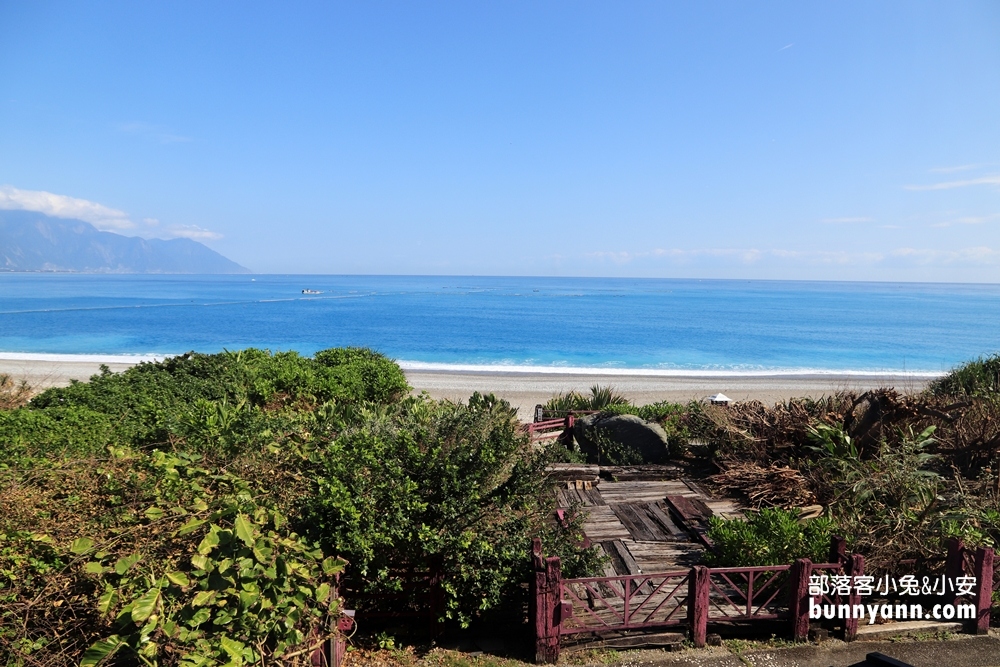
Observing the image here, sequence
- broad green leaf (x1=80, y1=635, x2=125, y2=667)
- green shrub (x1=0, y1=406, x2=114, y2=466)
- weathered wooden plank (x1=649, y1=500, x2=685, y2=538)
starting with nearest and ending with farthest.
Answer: broad green leaf (x1=80, y1=635, x2=125, y2=667), green shrub (x1=0, y1=406, x2=114, y2=466), weathered wooden plank (x1=649, y1=500, x2=685, y2=538)

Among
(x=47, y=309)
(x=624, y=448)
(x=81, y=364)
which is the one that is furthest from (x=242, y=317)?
(x=624, y=448)

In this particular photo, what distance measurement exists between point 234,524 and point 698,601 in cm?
558

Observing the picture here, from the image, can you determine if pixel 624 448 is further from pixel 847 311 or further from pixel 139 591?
pixel 847 311

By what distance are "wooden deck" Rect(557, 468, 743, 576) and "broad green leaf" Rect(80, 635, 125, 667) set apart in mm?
5521

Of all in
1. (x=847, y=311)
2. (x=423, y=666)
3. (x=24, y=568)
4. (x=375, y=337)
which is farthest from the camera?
(x=847, y=311)

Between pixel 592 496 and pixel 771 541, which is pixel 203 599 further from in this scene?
pixel 592 496

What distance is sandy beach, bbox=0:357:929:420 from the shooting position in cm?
3033

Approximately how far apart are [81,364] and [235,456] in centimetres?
4043

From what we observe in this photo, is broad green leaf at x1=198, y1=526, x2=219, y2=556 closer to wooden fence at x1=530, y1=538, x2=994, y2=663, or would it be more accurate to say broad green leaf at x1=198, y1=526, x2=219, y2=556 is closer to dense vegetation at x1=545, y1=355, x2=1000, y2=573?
wooden fence at x1=530, y1=538, x2=994, y2=663

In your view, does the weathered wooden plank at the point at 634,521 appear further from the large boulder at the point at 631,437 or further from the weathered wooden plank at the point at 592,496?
the large boulder at the point at 631,437

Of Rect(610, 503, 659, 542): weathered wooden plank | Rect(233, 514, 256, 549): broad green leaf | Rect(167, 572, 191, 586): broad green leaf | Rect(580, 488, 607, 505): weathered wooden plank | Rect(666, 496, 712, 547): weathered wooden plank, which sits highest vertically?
Rect(233, 514, 256, 549): broad green leaf

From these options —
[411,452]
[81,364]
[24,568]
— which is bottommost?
[81,364]

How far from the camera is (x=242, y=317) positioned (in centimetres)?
8819

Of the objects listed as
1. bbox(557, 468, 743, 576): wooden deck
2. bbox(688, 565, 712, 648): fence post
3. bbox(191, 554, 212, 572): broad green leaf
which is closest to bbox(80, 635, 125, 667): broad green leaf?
bbox(191, 554, 212, 572): broad green leaf
